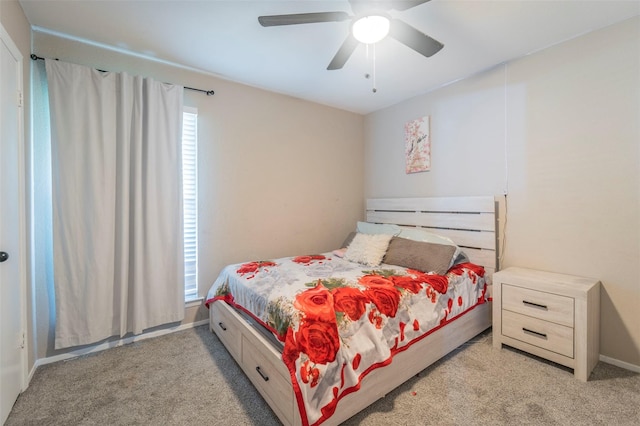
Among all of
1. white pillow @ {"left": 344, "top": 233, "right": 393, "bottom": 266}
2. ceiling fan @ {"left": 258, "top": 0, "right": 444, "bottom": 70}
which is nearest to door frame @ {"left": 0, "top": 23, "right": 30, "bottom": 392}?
ceiling fan @ {"left": 258, "top": 0, "right": 444, "bottom": 70}

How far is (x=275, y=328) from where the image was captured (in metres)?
1.60

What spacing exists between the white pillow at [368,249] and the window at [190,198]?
155 centimetres

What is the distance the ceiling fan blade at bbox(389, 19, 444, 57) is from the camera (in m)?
1.57

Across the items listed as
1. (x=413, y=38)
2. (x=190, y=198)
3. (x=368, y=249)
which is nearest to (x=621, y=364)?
(x=368, y=249)

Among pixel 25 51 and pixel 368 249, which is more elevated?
pixel 25 51

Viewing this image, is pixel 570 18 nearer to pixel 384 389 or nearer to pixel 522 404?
pixel 522 404

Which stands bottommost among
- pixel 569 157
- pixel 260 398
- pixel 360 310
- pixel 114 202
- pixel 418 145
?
pixel 260 398

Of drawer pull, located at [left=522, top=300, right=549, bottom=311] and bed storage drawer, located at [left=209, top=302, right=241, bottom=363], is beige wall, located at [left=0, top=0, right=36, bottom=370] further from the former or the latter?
drawer pull, located at [left=522, top=300, right=549, bottom=311]

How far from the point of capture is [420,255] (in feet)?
8.09

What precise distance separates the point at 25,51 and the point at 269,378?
8.96 ft

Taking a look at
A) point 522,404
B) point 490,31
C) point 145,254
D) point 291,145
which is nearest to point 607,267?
point 522,404

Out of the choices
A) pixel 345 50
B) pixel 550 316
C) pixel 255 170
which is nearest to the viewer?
pixel 345 50

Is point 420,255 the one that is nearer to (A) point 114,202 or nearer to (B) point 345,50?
(B) point 345,50

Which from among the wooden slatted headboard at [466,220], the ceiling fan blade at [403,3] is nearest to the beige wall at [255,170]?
the wooden slatted headboard at [466,220]
